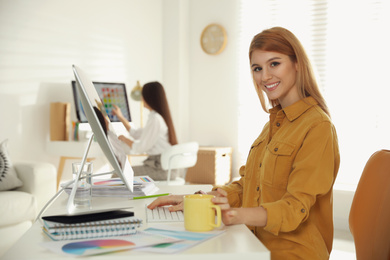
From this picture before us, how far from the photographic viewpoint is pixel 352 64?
456cm

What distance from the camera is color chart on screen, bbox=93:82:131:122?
429 centimetres

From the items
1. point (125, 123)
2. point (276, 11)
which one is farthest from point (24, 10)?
point (276, 11)

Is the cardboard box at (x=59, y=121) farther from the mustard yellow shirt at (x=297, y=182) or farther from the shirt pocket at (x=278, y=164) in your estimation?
the shirt pocket at (x=278, y=164)

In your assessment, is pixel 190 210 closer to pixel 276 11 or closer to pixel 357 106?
pixel 357 106

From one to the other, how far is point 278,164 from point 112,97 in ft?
10.6

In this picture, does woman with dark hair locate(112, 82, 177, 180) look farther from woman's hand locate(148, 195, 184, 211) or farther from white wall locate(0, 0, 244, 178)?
woman's hand locate(148, 195, 184, 211)

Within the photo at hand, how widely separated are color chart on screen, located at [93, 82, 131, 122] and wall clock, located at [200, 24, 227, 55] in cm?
133

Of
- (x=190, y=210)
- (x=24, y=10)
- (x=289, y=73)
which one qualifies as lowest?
(x=190, y=210)

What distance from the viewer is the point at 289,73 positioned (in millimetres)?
1485

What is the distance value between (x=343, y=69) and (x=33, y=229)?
13.3 feet

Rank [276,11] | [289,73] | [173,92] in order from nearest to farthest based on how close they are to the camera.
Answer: [289,73] → [276,11] → [173,92]

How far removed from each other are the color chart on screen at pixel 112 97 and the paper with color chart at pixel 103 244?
332 centimetres

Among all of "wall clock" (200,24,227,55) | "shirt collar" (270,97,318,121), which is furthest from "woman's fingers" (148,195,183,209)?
"wall clock" (200,24,227,55)

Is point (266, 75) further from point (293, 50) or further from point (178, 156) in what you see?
point (178, 156)
